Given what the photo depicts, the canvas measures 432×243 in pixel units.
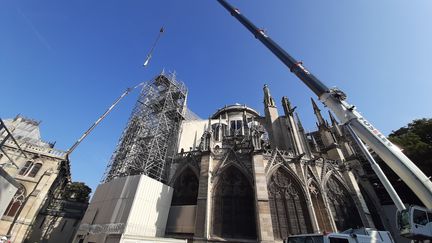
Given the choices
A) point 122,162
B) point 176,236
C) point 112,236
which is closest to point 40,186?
point 122,162

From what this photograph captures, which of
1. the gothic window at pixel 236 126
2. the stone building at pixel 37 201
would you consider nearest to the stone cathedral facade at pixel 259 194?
the gothic window at pixel 236 126

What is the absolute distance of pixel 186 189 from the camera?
1706 centimetres

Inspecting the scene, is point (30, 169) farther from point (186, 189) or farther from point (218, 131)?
point (218, 131)

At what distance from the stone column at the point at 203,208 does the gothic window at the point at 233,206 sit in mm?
771

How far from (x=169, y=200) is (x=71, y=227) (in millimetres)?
A: 20890

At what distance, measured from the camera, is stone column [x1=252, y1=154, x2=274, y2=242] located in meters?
12.3

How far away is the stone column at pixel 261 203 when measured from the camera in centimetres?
1234

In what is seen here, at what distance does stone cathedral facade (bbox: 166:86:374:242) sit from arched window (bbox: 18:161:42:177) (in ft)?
60.7

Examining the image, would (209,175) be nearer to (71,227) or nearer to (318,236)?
(318,236)

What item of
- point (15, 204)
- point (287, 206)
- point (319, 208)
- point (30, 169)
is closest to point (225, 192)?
point (287, 206)

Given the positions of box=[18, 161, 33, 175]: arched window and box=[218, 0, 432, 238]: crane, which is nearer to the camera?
box=[218, 0, 432, 238]: crane

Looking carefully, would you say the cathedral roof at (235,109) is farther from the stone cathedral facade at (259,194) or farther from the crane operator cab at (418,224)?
the crane operator cab at (418,224)

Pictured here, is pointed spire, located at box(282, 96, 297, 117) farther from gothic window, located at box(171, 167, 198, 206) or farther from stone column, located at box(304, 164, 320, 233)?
gothic window, located at box(171, 167, 198, 206)

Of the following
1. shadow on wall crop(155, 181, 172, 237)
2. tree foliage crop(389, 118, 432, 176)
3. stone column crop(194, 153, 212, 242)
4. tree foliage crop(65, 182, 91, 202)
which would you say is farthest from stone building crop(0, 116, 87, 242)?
tree foliage crop(389, 118, 432, 176)
